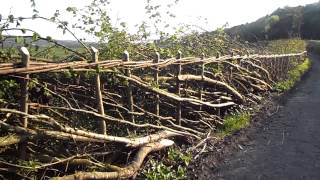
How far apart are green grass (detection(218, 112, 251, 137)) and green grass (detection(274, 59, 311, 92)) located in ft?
18.2

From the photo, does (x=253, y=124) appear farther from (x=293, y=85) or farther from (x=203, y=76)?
(x=293, y=85)

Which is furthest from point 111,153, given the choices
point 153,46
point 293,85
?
point 293,85

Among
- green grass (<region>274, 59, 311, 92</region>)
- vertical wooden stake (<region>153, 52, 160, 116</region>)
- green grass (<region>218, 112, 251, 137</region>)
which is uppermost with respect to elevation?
vertical wooden stake (<region>153, 52, 160, 116</region>)

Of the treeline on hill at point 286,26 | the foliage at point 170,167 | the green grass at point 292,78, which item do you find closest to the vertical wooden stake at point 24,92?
the foliage at point 170,167

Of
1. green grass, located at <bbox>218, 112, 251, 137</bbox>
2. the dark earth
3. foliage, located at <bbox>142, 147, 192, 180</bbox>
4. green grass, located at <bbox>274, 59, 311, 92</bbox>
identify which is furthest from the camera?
green grass, located at <bbox>274, 59, 311, 92</bbox>

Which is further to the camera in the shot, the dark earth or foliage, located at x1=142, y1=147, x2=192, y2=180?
the dark earth

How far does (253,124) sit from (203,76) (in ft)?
6.14

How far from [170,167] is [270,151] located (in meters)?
2.12

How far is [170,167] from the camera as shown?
6512 mm

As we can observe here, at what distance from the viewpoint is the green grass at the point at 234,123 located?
29.4ft

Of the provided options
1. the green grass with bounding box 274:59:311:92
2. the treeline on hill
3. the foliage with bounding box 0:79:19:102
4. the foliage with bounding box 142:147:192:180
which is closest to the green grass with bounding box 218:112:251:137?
the foliage with bounding box 142:147:192:180

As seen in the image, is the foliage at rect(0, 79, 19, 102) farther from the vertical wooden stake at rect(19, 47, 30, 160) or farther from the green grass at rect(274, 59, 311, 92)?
the green grass at rect(274, 59, 311, 92)

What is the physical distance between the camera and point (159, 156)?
677 centimetres

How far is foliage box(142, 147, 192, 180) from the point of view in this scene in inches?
240
